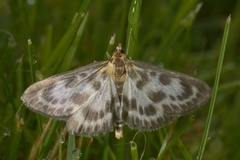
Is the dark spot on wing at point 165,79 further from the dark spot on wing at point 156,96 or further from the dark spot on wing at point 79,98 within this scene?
the dark spot on wing at point 79,98

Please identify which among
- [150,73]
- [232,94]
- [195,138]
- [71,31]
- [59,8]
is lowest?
[195,138]

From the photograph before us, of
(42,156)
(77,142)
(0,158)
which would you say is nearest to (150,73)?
(77,142)

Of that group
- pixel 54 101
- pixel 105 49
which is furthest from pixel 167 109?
pixel 105 49

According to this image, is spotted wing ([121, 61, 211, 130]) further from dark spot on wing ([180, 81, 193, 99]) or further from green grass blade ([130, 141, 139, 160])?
green grass blade ([130, 141, 139, 160])

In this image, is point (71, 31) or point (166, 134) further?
point (71, 31)

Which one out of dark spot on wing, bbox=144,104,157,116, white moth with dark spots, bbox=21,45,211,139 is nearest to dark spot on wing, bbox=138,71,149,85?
white moth with dark spots, bbox=21,45,211,139

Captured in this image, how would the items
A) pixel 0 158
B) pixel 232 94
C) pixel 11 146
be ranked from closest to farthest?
pixel 11 146
pixel 0 158
pixel 232 94

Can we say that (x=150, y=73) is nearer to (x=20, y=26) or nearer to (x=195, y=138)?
(x=195, y=138)
